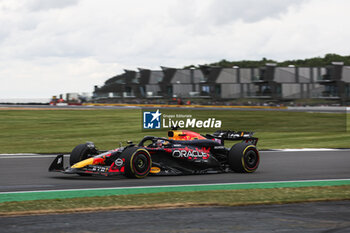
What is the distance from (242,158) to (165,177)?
6.43 ft

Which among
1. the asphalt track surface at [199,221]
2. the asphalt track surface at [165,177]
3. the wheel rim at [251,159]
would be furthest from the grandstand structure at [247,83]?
the asphalt track surface at [199,221]

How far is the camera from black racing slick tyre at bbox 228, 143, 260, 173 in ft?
42.7

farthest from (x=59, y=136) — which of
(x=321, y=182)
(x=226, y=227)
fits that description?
(x=226, y=227)

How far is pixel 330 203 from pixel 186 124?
36.5 ft

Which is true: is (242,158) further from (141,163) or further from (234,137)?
(141,163)

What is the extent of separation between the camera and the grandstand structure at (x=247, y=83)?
66.4 metres

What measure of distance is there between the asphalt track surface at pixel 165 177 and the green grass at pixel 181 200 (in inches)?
62.5

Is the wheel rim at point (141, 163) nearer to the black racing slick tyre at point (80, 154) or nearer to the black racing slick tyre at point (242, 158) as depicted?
the black racing slick tyre at point (80, 154)

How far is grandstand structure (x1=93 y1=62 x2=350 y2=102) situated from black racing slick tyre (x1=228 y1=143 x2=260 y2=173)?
52.9 meters

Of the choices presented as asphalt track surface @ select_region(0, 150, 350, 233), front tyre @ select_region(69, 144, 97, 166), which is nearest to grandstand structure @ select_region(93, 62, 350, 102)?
front tyre @ select_region(69, 144, 97, 166)

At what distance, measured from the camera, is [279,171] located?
13.7 m

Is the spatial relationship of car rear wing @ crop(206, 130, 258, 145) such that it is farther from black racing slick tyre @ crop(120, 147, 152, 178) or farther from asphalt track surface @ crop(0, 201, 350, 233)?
asphalt track surface @ crop(0, 201, 350, 233)

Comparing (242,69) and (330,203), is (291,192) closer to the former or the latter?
(330,203)

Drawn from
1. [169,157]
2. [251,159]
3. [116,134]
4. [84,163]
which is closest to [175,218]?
[84,163]
